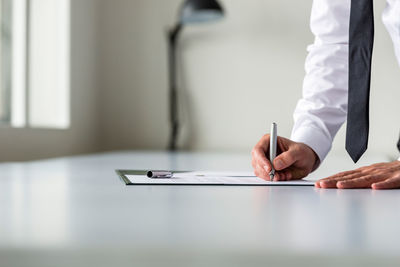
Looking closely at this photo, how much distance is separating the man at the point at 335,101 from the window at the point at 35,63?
1.71 meters

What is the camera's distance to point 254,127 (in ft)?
11.4

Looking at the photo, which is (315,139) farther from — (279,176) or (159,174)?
(159,174)

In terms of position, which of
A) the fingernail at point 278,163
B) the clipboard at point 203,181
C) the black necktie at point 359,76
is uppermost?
the black necktie at point 359,76

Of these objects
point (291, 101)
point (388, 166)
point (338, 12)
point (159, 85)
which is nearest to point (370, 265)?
point (388, 166)

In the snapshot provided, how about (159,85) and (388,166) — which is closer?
(388,166)

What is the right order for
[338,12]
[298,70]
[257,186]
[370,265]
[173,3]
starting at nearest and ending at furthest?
[370,265], [257,186], [338,12], [298,70], [173,3]

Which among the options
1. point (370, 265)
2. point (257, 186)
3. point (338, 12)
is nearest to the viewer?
point (370, 265)

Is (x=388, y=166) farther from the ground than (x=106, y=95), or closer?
closer

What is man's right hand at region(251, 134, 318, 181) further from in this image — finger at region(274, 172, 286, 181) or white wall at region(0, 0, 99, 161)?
white wall at region(0, 0, 99, 161)

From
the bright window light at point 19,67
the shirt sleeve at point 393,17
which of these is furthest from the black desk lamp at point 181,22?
the shirt sleeve at point 393,17

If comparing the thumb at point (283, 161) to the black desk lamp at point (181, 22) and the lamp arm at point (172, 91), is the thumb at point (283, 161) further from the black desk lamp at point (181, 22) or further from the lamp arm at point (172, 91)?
the lamp arm at point (172, 91)

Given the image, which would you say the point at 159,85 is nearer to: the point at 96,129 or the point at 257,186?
the point at 96,129

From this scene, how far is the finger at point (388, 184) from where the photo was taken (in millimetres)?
995

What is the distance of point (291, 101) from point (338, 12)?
6.56ft
